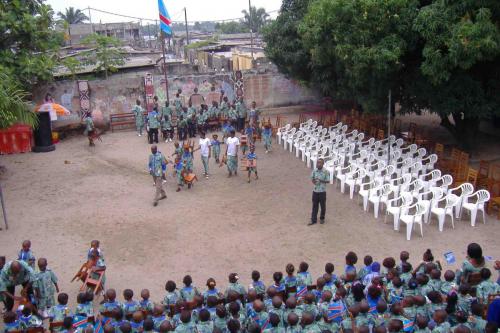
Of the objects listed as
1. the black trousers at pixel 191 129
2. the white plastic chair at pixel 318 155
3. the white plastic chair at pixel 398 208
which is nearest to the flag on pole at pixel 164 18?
the black trousers at pixel 191 129

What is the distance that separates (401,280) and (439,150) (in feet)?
28.5

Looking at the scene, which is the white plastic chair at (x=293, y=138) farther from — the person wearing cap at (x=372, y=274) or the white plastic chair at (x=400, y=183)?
the person wearing cap at (x=372, y=274)

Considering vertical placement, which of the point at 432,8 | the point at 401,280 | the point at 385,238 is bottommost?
the point at 385,238

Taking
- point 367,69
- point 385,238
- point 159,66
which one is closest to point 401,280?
point 385,238

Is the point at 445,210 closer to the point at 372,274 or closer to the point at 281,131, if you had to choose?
the point at 372,274

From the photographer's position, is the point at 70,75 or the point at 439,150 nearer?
the point at 439,150

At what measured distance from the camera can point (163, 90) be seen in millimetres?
23469

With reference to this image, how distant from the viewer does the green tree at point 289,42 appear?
21641mm

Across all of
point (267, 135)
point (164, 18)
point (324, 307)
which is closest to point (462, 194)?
point (324, 307)

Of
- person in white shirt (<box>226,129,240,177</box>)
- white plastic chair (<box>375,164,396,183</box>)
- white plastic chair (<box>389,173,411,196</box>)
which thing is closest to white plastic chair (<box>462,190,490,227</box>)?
white plastic chair (<box>389,173,411,196</box>)

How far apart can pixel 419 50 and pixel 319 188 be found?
507 cm

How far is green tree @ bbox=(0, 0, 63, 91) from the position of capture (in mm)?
16828

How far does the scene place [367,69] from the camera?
13.7 meters

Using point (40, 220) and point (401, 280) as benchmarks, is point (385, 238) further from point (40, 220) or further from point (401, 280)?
point (40, 220)
